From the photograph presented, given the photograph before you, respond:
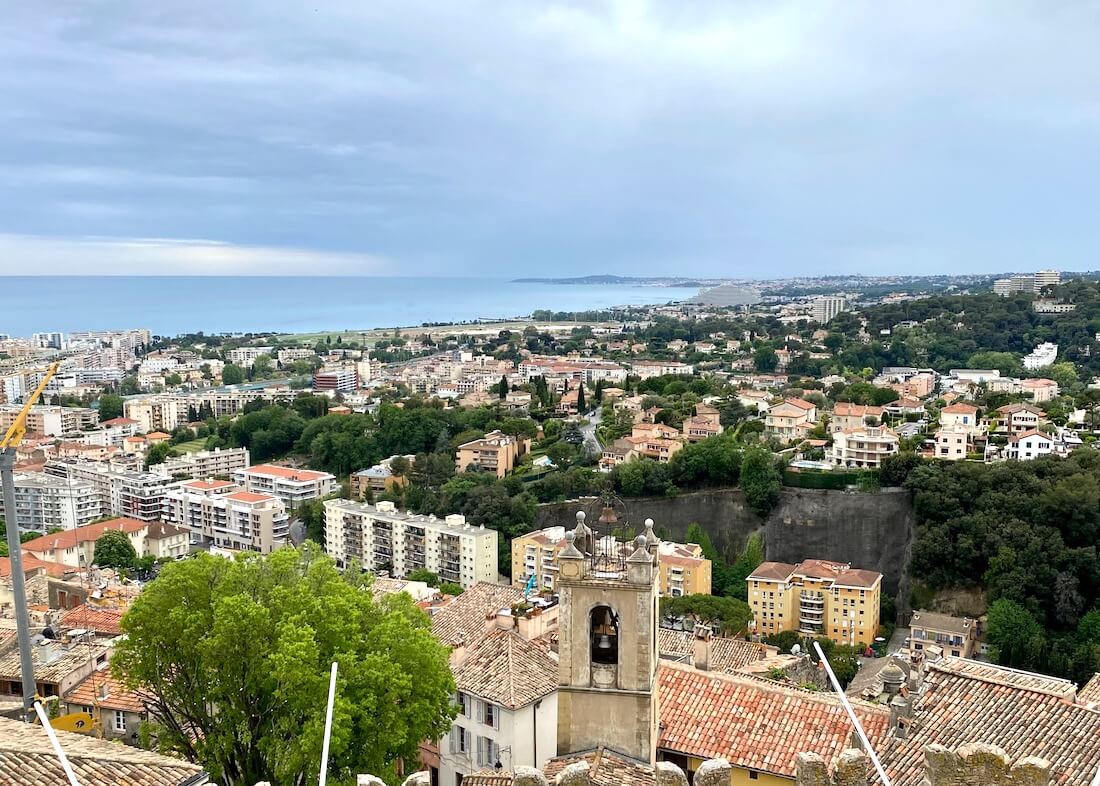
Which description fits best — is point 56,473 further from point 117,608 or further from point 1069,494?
point 1069,494

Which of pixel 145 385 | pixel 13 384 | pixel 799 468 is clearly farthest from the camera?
pixel 145 385

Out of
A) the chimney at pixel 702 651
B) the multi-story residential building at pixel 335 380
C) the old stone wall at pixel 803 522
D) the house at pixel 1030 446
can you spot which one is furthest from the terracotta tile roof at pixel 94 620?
the multi-story residential building at pixel 335 380

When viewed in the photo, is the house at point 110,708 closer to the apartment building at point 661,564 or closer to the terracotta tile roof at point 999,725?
the terracotta tile roof at point 999,725

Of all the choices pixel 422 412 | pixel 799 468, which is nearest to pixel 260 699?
pixel 799 468

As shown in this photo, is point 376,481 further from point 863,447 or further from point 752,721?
point 752,721

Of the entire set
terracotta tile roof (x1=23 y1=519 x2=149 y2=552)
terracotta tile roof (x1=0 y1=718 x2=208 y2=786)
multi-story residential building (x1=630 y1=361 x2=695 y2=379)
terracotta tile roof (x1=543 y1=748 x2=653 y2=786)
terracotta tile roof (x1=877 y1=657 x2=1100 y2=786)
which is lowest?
terracotta tile roof (x1=23 y1=519 x2=149 y2=552)

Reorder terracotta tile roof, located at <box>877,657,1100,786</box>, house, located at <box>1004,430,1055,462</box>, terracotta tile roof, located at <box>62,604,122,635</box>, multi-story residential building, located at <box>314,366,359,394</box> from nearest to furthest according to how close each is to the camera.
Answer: terracotta tile roof, located at <box>877,657,1100,786</box> → terracotta tile roof, located at <box>62,604,122,635</box> → house, located at <box>1004,430,1055,462</box> → multi-story residential building, located at <box>314,366,359,394</box>

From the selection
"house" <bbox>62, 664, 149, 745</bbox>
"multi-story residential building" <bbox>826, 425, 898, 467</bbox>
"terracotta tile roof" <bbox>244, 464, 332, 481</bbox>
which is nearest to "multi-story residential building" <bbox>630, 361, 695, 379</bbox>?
"terracotta tile roof" <bbox>244, 464, 332, 481</bbox>

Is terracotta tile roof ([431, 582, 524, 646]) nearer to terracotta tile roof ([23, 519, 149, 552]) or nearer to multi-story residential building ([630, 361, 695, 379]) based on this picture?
terracotta tile roof ([23, 519, 149, 552])
